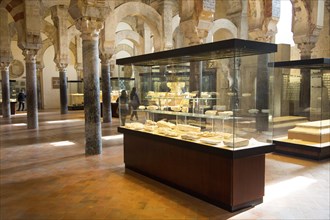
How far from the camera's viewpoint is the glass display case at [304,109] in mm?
7711

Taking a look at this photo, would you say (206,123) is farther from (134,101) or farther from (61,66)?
(61,66)

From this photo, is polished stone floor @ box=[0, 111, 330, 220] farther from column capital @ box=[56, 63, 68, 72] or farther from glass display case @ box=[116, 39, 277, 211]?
column capital @ box=[56, 63, 68, 72]

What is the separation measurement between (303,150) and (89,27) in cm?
634

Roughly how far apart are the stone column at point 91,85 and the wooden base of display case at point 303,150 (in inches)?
194

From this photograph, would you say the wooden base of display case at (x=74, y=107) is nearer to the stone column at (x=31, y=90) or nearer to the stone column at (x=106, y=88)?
the stone column at (x=106, y=88)

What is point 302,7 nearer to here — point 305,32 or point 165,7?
point 305,32

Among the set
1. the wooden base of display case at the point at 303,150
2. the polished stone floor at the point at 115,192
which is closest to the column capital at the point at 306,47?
the wooden base of display case at the point at 303,150

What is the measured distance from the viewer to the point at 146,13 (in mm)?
15203

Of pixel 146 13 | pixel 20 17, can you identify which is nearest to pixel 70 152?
pixel 20 17

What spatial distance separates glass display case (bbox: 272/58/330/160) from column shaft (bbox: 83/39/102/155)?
4.92m

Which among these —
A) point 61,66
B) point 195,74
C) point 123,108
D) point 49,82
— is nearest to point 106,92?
point 61,66

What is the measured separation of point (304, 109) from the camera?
9.30 m

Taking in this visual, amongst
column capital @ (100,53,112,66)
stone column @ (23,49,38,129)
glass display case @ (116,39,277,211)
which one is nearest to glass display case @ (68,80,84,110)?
column capital @ (100,53,112,66)

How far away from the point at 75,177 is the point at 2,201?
1.48m
